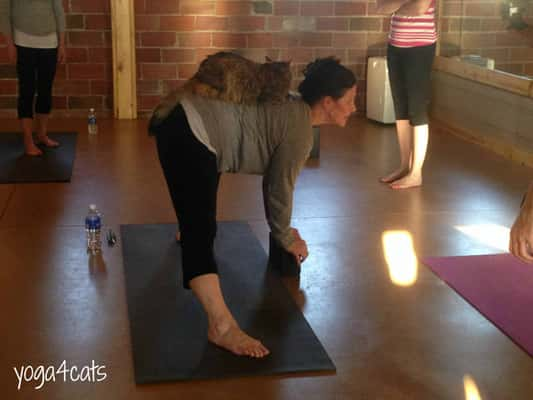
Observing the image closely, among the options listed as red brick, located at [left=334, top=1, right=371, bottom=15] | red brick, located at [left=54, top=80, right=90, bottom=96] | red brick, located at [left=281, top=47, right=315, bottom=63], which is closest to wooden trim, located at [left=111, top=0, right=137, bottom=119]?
red brick, located at [left=54, top=80, right=90, bottom=96]

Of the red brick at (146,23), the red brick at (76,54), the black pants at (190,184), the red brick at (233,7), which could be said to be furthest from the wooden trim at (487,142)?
the black pants at (190,184)

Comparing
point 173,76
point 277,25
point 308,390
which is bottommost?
point 308,390

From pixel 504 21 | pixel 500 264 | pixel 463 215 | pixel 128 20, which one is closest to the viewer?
pixel 500 264

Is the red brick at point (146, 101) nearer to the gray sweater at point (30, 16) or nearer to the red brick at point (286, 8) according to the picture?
the red brick at point (286, 8)

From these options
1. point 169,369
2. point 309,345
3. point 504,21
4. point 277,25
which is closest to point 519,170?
point 504,21

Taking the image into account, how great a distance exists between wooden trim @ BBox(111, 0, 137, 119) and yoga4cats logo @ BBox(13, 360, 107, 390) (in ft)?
14.8

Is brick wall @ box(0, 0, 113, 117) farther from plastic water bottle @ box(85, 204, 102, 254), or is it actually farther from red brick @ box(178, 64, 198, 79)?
plastic water bottle @ box(85, 204, 102, 254)

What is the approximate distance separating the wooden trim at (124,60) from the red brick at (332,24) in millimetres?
1633

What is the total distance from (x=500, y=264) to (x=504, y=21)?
9.14ft

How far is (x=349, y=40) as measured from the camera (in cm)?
713

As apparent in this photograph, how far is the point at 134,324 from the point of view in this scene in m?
2.93

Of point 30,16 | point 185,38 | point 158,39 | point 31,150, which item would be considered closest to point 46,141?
point 31,150

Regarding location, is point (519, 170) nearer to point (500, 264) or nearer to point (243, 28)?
point (500, 264)

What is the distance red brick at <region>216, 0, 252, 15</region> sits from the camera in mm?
6812
